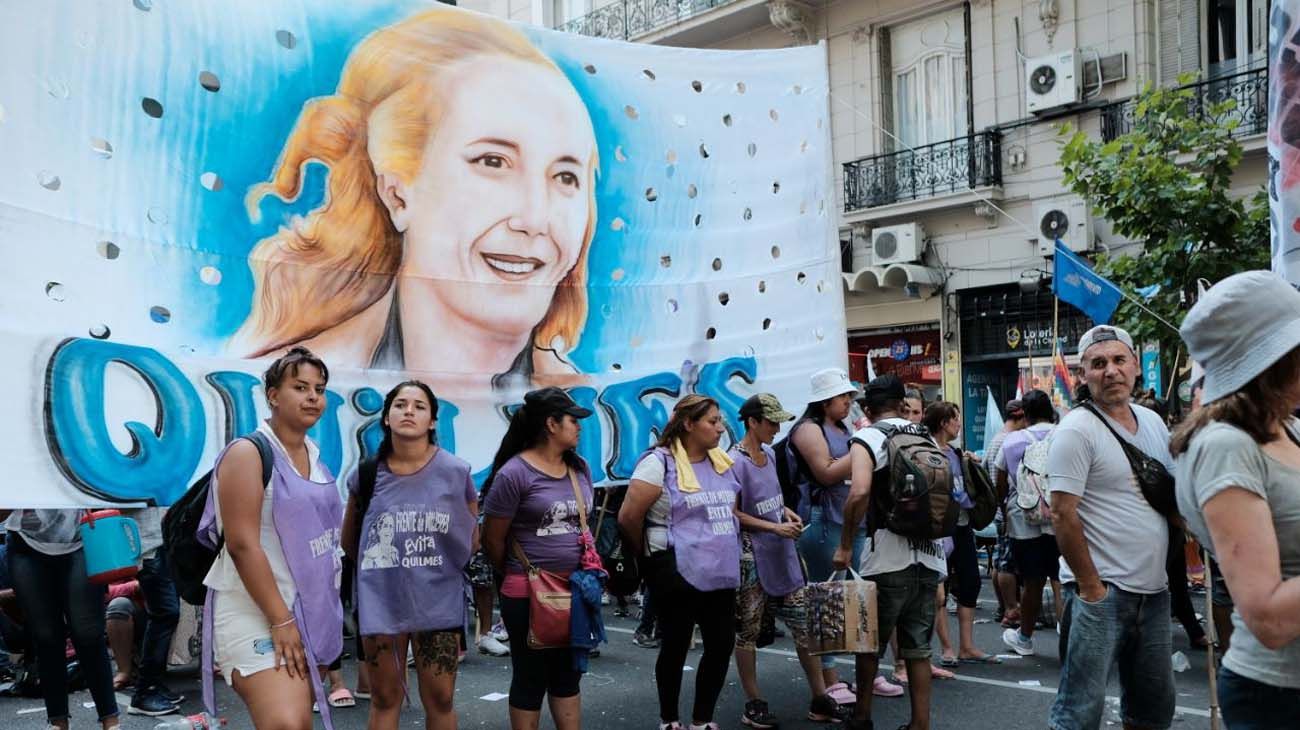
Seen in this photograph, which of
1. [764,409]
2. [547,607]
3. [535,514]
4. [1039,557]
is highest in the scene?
[764,409]

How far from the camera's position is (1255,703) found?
8.07ft

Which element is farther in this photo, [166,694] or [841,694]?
[166,694]

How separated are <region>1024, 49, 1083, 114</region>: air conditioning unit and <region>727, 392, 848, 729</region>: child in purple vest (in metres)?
12.9

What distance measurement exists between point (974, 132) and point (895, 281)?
2736mm

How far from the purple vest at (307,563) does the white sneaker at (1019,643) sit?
545 centimetres

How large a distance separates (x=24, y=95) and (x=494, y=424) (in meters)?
2.37

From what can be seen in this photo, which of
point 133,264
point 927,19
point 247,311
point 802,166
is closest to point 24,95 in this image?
point 133,264

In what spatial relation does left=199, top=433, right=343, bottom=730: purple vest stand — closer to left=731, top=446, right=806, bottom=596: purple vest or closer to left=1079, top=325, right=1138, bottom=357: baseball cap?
left=731, top=446, right=806, bottom=596: purple vest

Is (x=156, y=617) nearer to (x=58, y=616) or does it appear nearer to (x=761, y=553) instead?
(x=58, y=616)

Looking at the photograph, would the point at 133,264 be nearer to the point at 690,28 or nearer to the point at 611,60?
the point at 611,60

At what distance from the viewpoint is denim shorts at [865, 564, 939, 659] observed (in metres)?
5.50

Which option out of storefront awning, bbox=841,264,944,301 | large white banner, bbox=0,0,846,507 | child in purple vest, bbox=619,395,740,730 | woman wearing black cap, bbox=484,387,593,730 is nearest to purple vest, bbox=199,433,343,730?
large white banner, bbox=0,0,846,507

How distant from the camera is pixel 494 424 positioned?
5.41 m

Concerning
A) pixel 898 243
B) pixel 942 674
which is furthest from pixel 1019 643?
pixel 898 243
